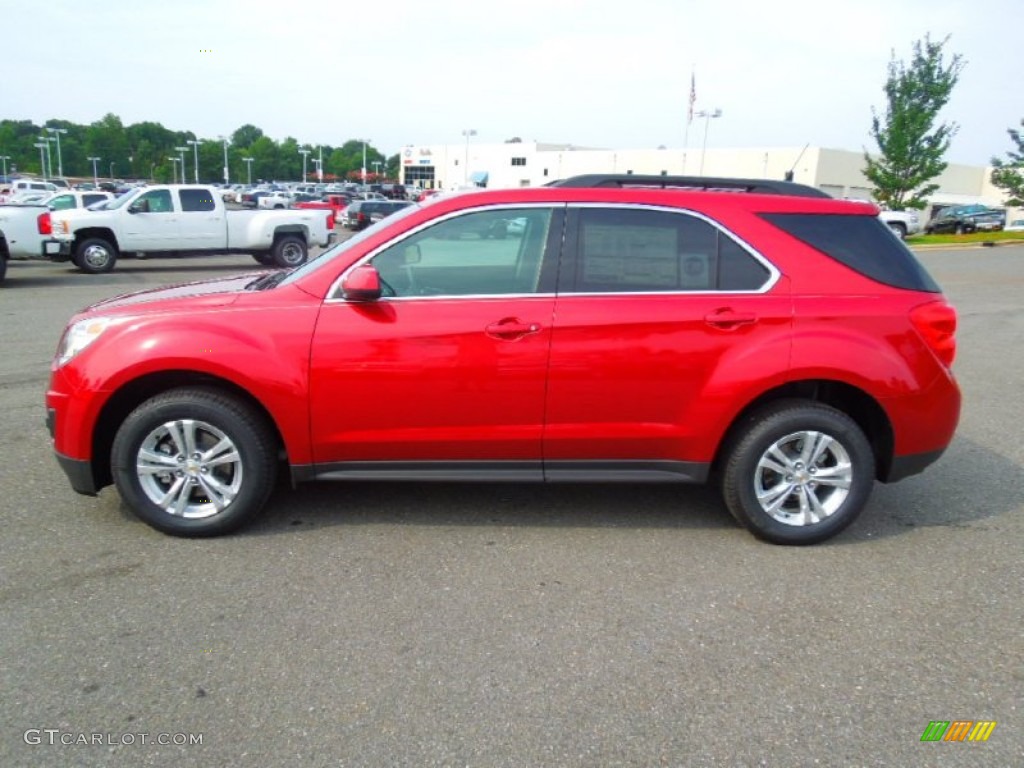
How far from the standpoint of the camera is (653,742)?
8.05ft

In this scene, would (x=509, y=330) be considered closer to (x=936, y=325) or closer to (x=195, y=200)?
(x=936, y=325)

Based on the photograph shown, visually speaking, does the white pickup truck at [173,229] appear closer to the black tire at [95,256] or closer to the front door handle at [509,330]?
the black tire at [95,256]

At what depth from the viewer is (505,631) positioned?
305 centimetres

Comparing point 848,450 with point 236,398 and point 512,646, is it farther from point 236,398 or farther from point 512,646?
point 236,398

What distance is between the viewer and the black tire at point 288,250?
17484 mm

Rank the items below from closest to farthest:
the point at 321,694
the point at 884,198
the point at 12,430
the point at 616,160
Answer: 1. the point at 321,694
2. the point at 12,430
3. the point at 884,198
4. the point at 616,160

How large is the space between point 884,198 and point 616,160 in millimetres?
52198

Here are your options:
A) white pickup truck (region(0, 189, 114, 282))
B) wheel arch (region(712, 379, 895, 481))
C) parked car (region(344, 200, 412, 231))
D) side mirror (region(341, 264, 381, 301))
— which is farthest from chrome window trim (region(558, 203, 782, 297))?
parked car (region(344, 200, 412, 231))

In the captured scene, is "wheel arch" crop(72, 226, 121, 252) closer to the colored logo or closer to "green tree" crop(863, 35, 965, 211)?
the colored logo

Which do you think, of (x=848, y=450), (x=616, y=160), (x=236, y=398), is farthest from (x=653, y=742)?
(x=616, y=160)

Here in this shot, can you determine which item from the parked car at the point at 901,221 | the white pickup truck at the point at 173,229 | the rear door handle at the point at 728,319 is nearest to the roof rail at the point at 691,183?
the rear door handle at the point at 728,319

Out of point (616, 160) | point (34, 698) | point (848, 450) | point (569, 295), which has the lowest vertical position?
point (34, 698)

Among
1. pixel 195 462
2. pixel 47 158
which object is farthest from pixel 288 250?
pixel 47 158

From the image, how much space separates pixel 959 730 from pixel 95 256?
16767mm
